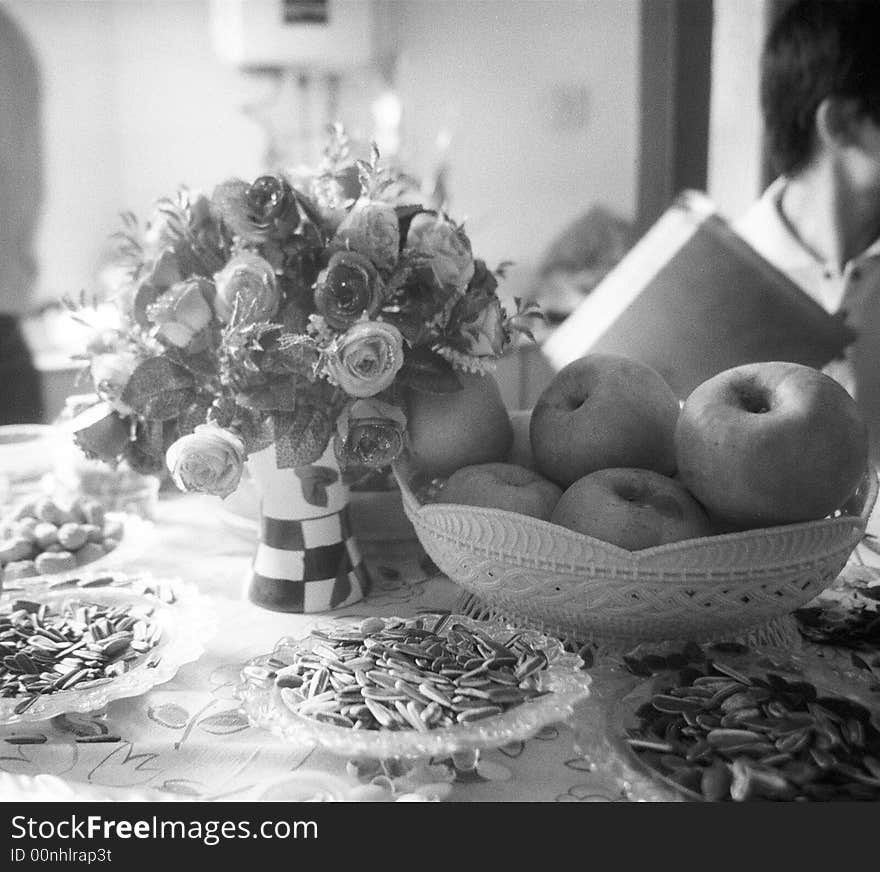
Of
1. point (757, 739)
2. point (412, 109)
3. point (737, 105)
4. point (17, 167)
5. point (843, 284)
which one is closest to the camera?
point (757, 739)

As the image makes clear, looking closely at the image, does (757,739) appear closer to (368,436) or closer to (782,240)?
(368,436)

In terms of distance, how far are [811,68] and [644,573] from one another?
1.73 metres

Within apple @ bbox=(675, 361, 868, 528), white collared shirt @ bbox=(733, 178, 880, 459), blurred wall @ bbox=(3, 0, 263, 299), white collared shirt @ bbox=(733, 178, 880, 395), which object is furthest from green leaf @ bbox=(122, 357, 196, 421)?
blurred wall @ bbox=(3, 0, 263, 299)

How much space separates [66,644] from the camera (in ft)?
2.34

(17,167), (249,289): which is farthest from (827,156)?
(17,167)

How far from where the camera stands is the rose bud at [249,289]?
0.73m

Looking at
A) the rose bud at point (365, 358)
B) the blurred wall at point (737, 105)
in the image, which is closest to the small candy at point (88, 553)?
the rose bud at point (365, 358)

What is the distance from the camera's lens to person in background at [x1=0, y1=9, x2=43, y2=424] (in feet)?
8.38

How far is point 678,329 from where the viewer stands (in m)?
1.53

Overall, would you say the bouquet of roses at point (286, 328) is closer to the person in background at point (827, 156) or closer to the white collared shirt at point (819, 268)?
the white collared shirt at point (819, 268)

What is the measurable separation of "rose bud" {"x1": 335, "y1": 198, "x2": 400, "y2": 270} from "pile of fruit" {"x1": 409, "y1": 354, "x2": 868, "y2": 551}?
14 cm

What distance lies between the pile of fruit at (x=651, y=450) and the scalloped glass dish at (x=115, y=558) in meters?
0.33

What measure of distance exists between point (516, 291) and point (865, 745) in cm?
232

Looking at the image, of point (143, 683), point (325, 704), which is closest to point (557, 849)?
point (325, 704)
